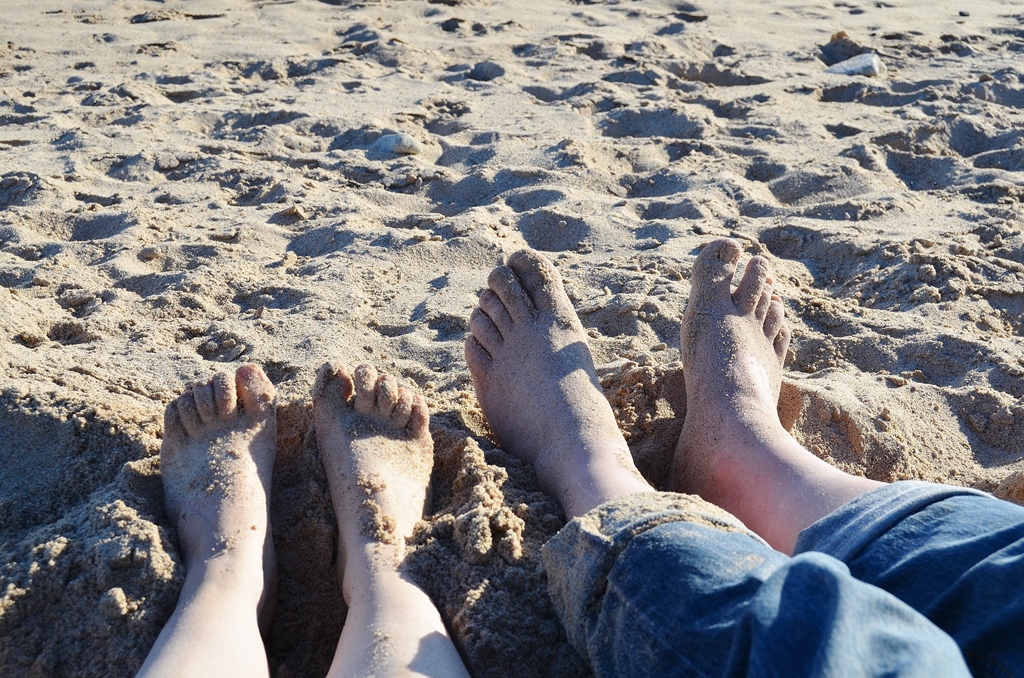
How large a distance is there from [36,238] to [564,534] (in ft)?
6.78

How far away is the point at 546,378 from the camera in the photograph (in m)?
1.98

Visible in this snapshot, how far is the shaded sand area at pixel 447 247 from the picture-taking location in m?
1.51

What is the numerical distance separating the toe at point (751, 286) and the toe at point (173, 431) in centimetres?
131

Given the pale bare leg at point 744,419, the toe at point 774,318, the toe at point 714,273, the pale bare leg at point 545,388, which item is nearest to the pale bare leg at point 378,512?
the pale bare leg at point 545,388

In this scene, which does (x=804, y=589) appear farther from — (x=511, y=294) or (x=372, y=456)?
(x=511, y=294)

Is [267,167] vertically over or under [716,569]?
under

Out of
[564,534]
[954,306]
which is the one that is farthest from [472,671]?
[954,306]

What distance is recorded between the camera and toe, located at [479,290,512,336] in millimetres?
2126

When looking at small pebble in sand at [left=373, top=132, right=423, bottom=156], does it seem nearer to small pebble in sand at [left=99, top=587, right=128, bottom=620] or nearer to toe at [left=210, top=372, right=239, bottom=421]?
toe at [left=210, top=372, right=239, bottom=421]

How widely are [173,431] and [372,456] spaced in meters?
0.39

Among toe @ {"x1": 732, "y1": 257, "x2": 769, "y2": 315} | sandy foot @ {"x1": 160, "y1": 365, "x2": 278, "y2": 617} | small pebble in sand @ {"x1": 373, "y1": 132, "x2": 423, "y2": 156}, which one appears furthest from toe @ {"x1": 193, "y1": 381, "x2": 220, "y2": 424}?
small pebble in sand @ {"x1": 373, "y1": 132, "x2": 423, "y2": 156}

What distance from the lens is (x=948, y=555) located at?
1.06 metres

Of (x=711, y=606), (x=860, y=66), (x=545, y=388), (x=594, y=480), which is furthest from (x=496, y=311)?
(x=860, y=66)

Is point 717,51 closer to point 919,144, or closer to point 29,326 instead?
point 919,144
